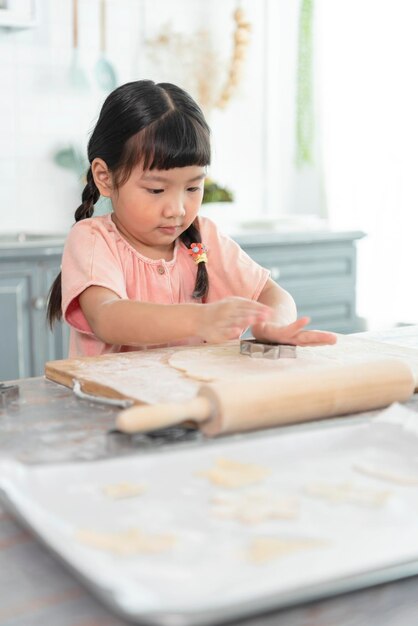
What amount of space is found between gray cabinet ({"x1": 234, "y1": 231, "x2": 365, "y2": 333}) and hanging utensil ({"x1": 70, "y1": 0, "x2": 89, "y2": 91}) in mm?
985

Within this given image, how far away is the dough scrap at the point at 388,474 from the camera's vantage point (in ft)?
2.47

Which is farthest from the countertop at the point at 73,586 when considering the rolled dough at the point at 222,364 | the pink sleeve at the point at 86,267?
the pink sleeve at the point at 86,267

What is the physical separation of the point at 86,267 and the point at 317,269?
1966mm

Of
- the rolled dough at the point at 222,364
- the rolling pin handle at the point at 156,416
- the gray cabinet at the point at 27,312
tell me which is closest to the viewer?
the rolling pin handle at the point at 156,416

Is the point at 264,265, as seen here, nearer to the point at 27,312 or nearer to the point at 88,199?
the point at 27,312

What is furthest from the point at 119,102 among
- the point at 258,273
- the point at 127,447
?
the point at 127,447

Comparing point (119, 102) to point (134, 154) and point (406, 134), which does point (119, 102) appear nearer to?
point (134, 154)

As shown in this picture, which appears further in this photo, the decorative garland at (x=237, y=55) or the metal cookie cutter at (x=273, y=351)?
the decorative garland at (x=237, y=55)

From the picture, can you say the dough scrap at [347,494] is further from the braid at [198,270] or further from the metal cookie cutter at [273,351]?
the braid at [198,270]

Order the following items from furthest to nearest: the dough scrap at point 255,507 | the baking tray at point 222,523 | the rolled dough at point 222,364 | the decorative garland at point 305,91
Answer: the decorative garland at point 305,91, the rolled dough at point 222,364, the dough scrap at point 255,507, the baking tray at point 222,523

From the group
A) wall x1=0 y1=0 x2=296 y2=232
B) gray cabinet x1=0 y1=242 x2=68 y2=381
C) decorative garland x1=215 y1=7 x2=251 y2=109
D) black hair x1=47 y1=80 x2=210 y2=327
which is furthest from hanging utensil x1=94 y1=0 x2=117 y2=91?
black hair x1=47 y1=80 x2=210 y2=327

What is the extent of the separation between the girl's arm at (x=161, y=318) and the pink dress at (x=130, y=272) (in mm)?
34

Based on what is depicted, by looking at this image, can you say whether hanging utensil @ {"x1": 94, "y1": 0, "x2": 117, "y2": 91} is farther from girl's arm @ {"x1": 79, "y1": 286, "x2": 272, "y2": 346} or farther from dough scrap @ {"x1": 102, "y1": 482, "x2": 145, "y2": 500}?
dough scrap @ {"x1": 102, "y1": 482, "x2": 145, "y2": 500}

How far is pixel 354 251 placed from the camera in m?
3.47
